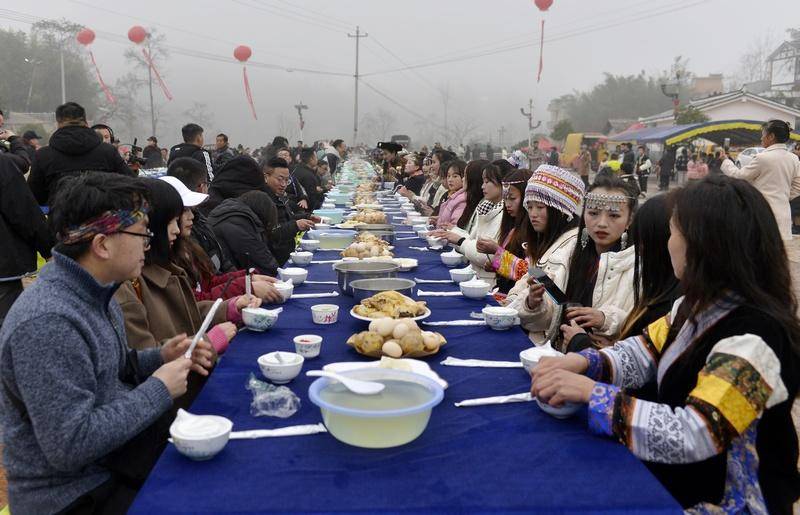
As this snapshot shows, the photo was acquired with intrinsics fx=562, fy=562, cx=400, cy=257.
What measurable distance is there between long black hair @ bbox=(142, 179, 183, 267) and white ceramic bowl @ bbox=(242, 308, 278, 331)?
43cm

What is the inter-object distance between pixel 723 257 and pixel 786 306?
20cm

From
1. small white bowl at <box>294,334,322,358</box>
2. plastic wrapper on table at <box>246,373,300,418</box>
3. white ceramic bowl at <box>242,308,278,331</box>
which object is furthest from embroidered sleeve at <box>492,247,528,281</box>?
plastic wrapper on table at <box>246,373,300,418</box>

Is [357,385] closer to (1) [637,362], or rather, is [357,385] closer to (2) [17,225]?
(1) [637,362]

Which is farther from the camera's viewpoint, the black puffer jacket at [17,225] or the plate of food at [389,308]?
the black puffer jacket at [17,225]

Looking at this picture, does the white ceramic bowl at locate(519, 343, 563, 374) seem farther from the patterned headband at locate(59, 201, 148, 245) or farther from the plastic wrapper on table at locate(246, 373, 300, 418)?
the patterned headband at locate(59, 201, 148, 245)

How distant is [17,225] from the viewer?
3896 mm

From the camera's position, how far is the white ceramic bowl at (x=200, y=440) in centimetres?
130

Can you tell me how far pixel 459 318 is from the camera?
2578mm

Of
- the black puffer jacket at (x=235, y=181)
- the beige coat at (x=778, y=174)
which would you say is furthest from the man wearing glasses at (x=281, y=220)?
the beige coat at (x=778, y=174)

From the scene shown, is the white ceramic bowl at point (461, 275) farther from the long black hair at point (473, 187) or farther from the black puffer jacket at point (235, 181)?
the black puffer jacket at point (235, 181)

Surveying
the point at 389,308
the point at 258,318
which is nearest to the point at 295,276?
the point at 258,318

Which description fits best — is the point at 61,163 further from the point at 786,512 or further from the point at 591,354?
the point at 786,512

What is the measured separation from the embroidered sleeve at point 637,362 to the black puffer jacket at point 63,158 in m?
4.29

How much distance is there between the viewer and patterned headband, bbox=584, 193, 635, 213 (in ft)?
9.14
